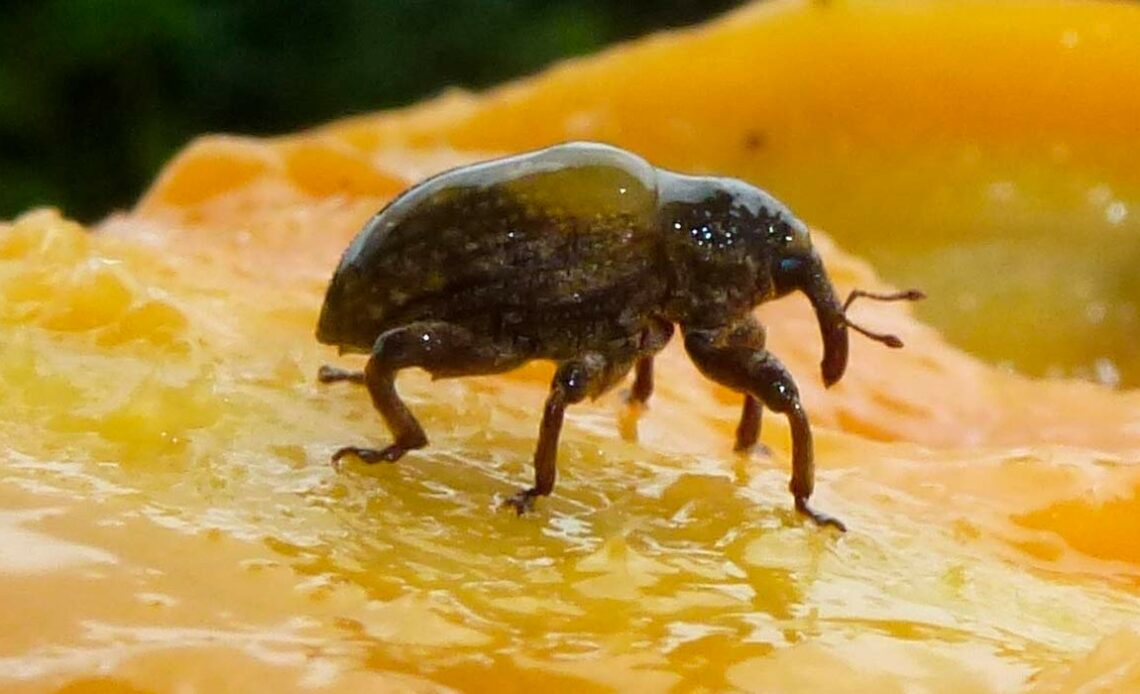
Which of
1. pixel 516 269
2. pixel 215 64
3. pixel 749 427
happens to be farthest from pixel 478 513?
pixel 215 64

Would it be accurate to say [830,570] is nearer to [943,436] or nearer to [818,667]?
[818,667]

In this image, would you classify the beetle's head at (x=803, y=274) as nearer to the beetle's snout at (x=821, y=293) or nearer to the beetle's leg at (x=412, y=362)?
the beetle's snout at (x=821, y=293)

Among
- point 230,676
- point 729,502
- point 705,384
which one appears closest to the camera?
point 230,676

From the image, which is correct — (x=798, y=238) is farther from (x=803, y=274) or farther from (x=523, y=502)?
(x=523, y=502)

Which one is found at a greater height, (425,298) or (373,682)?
(425,298)

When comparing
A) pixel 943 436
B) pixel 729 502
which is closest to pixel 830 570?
pixel 729 502

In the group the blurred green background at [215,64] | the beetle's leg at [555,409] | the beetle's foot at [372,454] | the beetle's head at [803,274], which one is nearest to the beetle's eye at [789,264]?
the beetle's head at [803,274]
